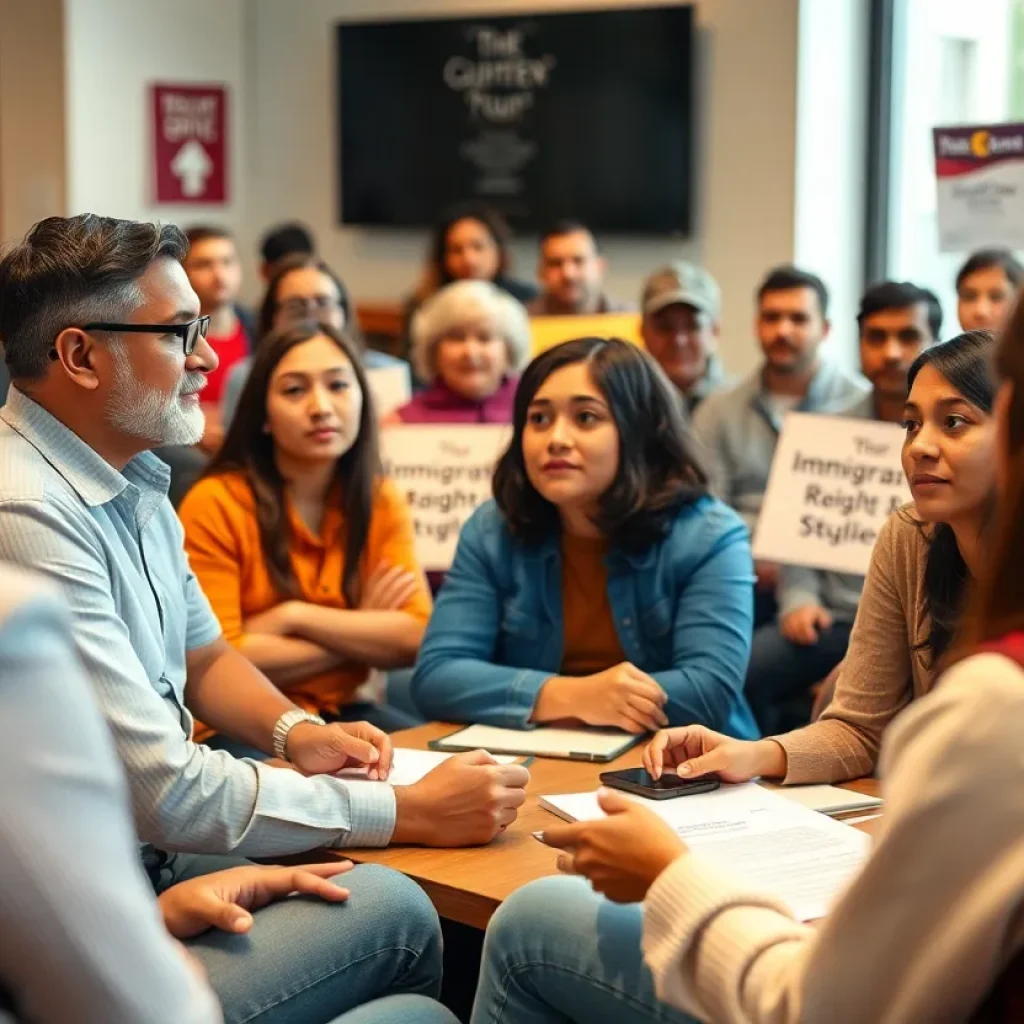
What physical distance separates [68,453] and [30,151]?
5.63 metres

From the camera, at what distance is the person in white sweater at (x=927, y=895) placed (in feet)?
3.72

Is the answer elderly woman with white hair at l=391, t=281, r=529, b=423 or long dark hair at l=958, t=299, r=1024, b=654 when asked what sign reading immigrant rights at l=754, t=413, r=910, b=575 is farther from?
long dark hair at l=958, t=299, r=1024, b=654

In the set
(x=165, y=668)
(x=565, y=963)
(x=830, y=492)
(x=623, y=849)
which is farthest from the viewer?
(x=830, y=492)

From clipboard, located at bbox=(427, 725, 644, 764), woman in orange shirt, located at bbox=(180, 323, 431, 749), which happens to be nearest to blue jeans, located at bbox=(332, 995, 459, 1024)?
clipboard, located at bbox=(427, 725, 644, 764)

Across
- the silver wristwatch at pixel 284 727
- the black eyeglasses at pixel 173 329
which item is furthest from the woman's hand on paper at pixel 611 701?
the black eyeglasses at pixel 173 329

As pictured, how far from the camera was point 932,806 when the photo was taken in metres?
1.15

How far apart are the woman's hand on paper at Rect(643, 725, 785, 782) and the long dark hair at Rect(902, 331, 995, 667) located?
262 mm

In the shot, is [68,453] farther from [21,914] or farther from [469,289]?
[469,289]

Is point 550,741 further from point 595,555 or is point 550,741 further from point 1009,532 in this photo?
point 1009,532

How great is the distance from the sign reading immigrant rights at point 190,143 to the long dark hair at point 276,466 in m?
4.50

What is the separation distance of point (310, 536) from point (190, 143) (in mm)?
4878

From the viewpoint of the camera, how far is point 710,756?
2137mm

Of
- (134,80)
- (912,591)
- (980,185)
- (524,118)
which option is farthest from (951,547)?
(134,80)

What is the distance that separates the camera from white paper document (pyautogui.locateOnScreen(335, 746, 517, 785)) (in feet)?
7.26
